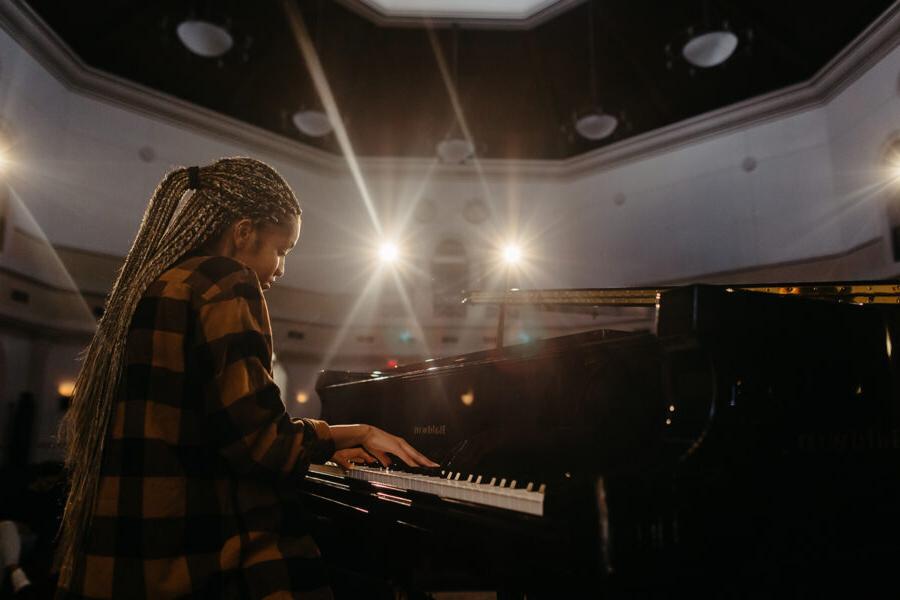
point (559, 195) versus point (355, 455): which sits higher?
point (559, 195)

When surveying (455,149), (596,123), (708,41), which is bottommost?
(455,149)

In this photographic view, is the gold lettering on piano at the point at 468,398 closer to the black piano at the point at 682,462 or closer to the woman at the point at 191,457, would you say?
the black piano at the point at 682,462

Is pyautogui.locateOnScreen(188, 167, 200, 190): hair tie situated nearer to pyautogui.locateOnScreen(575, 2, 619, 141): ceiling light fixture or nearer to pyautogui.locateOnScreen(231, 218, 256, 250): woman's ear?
pyautogui.locateOnScreen(231, 218, 256, 250): woman's ear

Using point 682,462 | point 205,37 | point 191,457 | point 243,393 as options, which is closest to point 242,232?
point 243,393

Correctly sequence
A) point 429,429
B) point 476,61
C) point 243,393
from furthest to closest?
point 476,61 < point 429,429 < point 243,393

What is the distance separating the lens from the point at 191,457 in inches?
55.7

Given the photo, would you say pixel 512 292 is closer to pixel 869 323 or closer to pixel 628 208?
pixel 869 323

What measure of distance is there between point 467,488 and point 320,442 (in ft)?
1.28

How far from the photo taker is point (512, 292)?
3.20 m

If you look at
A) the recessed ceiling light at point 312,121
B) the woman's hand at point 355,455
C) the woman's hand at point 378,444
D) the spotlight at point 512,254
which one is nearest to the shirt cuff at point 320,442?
the woman's hand at point 378,444

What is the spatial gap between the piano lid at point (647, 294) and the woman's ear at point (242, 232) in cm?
110

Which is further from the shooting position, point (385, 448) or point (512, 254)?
point (512, 254)

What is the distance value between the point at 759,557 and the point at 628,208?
12295 mm

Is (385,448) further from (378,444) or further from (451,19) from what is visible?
(451,19)
